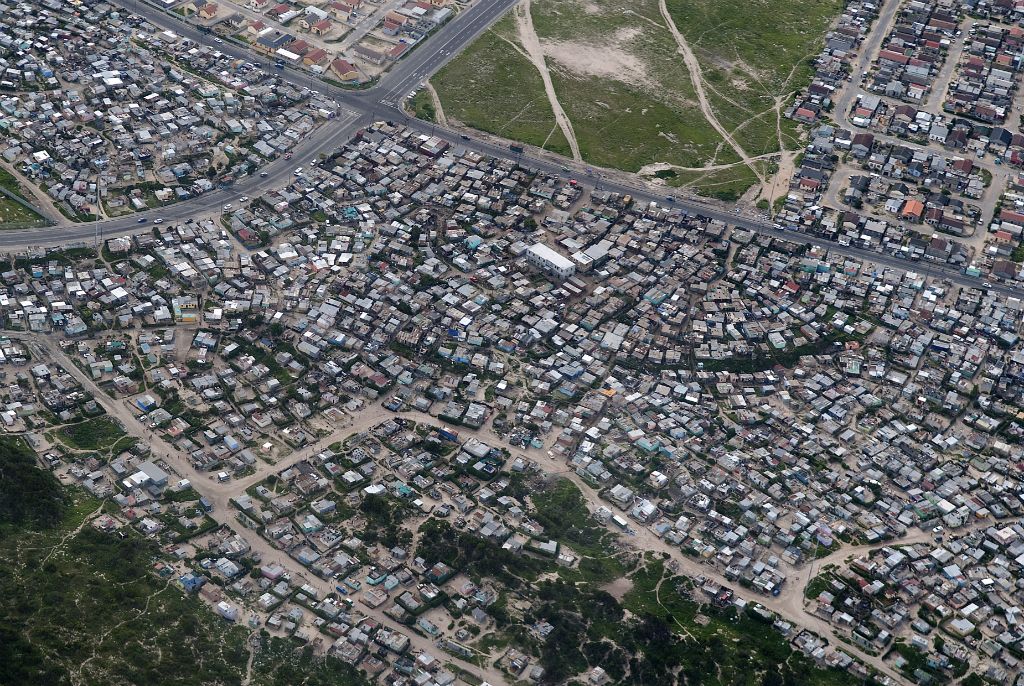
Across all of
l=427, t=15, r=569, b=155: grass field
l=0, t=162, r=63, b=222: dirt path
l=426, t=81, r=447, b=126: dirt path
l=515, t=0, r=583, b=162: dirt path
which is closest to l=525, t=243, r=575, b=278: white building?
l=515, t=0, r=583, b=162: dirt path

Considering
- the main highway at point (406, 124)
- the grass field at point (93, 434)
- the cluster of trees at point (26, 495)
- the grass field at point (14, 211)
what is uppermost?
the main highway at point (406, 124)

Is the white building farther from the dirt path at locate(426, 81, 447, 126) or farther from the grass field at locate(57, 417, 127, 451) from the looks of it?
the grass field at locate(57, 417, 127, 451)

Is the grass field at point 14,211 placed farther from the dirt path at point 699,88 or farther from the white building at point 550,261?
the dirt path at point 699,88

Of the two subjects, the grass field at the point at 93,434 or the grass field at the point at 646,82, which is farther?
the grass field at the point at 646,82

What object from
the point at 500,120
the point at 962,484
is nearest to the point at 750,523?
→ the point at 962,484

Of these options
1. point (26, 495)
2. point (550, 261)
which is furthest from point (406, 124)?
point (26, 495)

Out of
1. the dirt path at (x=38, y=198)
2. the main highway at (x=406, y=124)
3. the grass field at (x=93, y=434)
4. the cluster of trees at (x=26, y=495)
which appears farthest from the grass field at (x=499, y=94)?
the cluster of trees at (x=26, y=495)

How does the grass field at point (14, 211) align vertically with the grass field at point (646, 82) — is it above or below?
below
